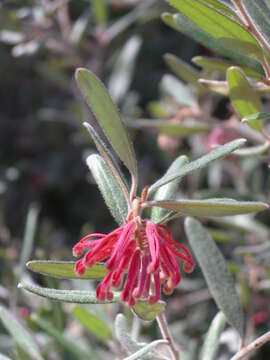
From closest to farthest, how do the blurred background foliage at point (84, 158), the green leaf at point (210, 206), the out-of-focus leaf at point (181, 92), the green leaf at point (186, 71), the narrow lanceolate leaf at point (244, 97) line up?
the green leaf at point (210, 206) → the narrow lanceolate leaf at point (244, 97) → the green leaf at point (186, 71) → the blurred background foliage at point (84, 158) → the out-of-focus leaf at point (181, 92)

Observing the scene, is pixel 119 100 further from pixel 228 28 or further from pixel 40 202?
pixel 228 28

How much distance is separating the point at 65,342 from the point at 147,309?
55 cm

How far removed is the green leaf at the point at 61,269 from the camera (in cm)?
89

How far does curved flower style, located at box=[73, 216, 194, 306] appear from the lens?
773mm

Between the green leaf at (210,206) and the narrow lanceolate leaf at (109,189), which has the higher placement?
the green leaf at (210,206)

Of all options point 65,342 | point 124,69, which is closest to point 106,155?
point 65,342

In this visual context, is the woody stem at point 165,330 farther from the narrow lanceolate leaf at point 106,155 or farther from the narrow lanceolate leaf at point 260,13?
the narrow lanceolate leaf at point 260,13

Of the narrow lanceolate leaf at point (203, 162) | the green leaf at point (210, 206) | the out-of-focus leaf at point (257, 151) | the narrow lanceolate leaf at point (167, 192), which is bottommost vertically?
the out-of-focus leaf at point (257, 151)

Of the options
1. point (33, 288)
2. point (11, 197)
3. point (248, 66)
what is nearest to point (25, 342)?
point (33, 288)

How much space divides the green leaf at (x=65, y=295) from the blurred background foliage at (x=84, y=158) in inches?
12.2

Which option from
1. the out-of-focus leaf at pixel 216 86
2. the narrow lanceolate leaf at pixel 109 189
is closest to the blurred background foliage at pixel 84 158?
the out-of-focus leaf at pixel 216 86

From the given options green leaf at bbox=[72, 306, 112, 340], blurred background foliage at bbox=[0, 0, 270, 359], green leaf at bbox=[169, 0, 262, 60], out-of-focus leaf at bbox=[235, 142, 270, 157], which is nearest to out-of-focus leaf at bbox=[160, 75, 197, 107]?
blurred background foliage at bbox=[0, 0, 270, 359]

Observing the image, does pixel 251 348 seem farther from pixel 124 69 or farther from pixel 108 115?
pixel 124 69

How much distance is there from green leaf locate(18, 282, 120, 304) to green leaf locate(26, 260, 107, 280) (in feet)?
0.07
